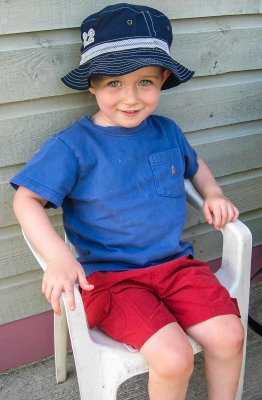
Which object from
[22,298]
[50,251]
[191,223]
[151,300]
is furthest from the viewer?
[191,223]

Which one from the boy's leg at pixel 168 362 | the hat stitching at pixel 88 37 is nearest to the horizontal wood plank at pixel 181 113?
the hat stitching at pixel 88 37

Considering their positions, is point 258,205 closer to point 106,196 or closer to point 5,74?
point 106,196

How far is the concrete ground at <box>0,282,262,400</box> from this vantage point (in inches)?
78.0

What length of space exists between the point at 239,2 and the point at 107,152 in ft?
2.89

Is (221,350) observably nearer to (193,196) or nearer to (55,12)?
(193,196)

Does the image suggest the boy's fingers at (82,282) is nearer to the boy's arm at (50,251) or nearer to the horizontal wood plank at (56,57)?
the boy's arm at (50,251)

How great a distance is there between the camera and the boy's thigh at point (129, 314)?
1492 millimetres

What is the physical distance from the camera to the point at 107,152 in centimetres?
167

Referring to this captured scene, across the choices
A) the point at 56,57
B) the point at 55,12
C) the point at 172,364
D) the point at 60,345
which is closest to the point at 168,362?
the point at 172,364

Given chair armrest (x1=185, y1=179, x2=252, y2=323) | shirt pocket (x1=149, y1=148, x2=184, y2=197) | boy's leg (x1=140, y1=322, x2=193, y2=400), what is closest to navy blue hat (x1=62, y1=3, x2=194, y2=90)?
shirt pocket (x1=149, y1=148, x2=184, y2=197)

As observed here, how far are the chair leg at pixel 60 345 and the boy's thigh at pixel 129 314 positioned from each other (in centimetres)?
32

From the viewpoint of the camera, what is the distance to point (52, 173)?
156cm

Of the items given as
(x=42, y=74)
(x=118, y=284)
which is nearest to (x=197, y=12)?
(x=42, y=74)

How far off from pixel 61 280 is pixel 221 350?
515 mm
